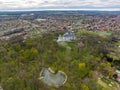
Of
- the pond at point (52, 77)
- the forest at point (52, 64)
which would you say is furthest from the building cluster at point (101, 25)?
the pond at point (52, 77)

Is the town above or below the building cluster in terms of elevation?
above

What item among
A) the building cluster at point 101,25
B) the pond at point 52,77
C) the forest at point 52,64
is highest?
the forest at point 52,64

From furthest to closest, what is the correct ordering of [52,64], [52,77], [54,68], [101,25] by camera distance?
[101,25] → [52,64] → [54,68] → [52,77]

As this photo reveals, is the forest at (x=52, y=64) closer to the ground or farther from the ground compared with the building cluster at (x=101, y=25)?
farther from the ground

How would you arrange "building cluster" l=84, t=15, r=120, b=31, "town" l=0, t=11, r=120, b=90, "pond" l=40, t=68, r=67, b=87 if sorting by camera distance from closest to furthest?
1. "town" l=0, t=11, r=120, b=90
2. "pond" l=40, t=68, r=67, b=87
3. "building cluster" l=84, t=15, r=120, b=31

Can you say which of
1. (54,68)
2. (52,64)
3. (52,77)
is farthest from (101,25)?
(52,77)

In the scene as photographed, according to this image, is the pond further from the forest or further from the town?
the forest

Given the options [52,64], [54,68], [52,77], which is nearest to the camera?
[52,77]

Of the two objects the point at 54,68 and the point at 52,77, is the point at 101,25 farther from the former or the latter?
the point at 52,77

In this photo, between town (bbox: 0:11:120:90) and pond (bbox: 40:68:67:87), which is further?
pond (bbox: 40:68:67:87)

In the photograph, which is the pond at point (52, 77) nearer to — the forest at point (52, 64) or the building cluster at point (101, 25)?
the forest at point (52, 64)

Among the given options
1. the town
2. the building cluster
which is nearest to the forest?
the town

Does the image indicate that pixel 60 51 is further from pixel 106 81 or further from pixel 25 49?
pixel 106 81
